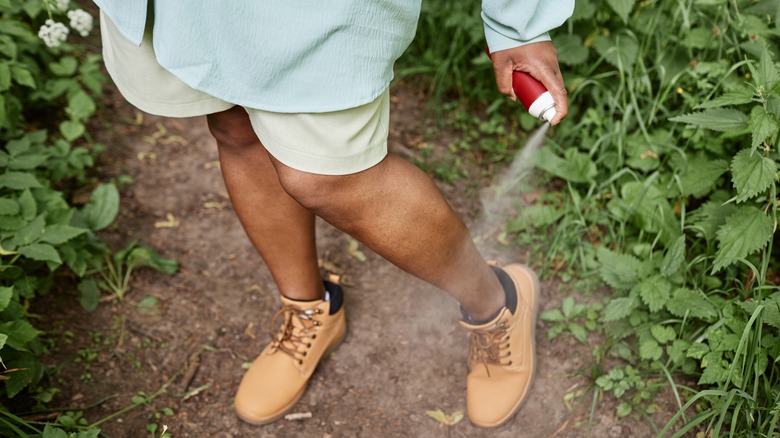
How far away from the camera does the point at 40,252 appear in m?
2.01

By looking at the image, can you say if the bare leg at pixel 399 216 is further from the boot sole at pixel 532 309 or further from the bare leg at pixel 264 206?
the boot sole at pixel 532 309

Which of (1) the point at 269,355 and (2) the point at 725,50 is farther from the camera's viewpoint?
(2) the point at 725,50

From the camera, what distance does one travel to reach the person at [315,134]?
1.23 metres

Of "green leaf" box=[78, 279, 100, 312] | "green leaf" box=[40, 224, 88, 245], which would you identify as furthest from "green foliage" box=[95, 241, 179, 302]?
"green leaf" box=[40, 224, 88, 245]

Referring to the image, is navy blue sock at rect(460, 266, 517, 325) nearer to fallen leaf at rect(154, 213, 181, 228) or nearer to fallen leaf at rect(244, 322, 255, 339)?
fallen leaf at rect(244, 322, 255, 339)

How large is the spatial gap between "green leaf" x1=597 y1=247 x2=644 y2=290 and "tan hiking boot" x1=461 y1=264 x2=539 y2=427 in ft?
0.98

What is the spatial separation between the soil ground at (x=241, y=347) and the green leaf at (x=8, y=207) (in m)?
0.37

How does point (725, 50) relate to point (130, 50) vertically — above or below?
below

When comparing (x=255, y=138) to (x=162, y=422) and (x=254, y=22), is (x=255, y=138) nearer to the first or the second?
(x=254, y=22)

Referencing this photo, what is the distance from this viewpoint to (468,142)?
2.93m

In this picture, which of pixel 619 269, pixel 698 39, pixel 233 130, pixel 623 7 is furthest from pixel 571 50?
pixel 233 130

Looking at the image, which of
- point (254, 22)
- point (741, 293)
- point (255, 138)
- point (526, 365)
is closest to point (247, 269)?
point (255, 138)

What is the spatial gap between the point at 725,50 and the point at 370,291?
5.00 ft

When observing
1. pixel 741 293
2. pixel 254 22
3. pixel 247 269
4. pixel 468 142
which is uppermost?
pixel 254 22
